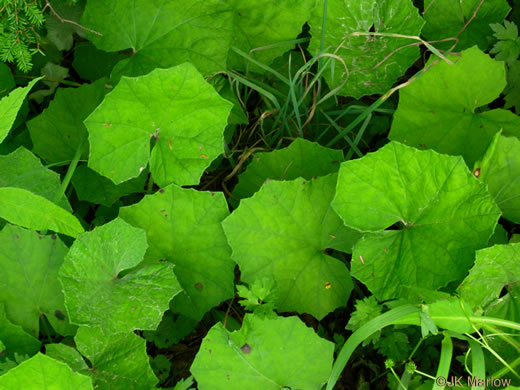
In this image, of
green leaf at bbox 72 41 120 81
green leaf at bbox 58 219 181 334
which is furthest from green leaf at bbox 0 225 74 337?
green leaf at bbox 72 41 120 81

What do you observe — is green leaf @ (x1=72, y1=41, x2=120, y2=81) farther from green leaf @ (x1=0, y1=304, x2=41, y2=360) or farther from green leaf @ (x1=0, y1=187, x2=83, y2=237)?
green leaf @ (x1=0, y1=304, x2=41, y2=360)

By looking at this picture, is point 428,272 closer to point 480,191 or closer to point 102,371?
point 480,191

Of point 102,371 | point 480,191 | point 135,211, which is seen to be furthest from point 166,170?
point 480,191

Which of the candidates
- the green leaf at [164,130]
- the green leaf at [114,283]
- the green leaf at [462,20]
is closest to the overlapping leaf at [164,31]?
the green leaf at [164,130]

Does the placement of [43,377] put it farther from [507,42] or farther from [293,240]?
[507,42]

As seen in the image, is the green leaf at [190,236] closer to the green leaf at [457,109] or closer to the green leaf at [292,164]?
the green leaf at [292,164]
